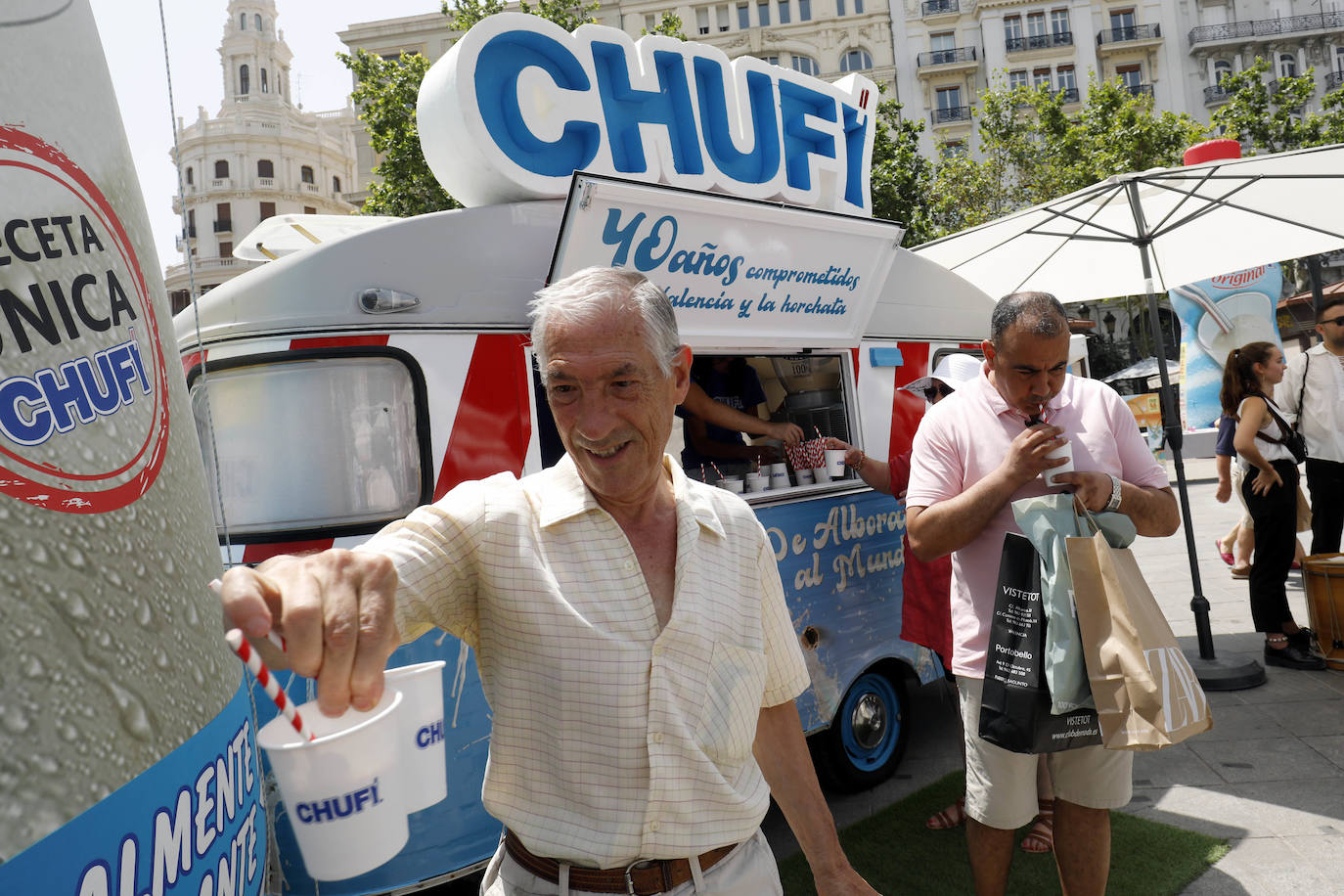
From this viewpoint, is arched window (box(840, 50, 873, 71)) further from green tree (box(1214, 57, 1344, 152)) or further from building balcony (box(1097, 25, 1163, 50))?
green tree (box(1214, 57, 1344, 152))

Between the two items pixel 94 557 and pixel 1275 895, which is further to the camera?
pixel 1275 895

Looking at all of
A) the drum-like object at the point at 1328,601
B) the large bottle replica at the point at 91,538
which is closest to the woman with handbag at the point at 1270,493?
the drum-like object at the point at 1328,601

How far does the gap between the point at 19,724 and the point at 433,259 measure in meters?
2.41

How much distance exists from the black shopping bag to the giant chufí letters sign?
2.05 m

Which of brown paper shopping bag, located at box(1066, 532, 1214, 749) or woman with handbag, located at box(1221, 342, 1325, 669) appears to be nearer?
brown paper shopping bag, located at box(1066, 532, 1214, 749)

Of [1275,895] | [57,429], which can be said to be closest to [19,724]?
[57,429]

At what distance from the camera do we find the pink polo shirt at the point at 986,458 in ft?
9.46

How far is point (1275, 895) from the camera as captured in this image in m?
3.39

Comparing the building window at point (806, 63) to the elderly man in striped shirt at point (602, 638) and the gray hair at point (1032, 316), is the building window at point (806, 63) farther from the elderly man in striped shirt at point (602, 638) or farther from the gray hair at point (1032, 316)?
the elderly man in striped shirt at point (602, 638)

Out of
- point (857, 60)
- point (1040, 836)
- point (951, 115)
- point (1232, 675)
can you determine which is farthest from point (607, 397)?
point (857, 60)

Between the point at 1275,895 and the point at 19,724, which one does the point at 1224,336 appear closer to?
the point at 1275,895

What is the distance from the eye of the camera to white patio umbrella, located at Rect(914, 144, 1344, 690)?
528 cm

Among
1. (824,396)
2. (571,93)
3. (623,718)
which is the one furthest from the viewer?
(824,396)

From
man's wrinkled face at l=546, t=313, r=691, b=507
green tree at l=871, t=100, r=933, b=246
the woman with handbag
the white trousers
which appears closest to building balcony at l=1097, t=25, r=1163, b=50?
green tree at l=871, t=100, r=933, b=246
